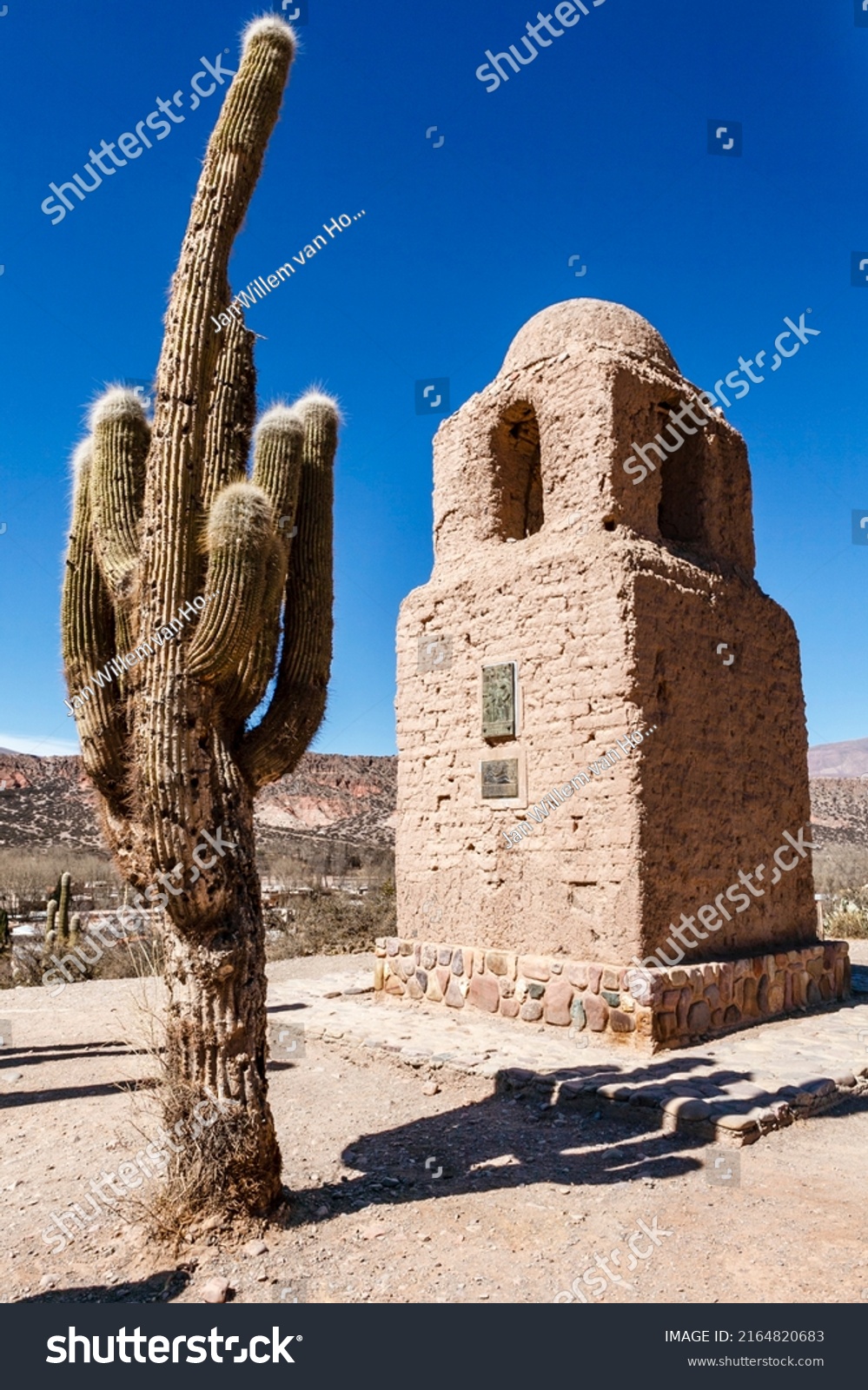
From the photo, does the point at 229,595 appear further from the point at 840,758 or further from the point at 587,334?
the point at 840,758

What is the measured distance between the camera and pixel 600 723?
7.00 meters

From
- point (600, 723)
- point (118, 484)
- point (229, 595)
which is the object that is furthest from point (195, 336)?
point (600, 723)

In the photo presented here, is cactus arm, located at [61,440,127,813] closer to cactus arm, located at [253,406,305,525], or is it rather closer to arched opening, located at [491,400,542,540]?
cactus arm, located at [253,406,305,525]

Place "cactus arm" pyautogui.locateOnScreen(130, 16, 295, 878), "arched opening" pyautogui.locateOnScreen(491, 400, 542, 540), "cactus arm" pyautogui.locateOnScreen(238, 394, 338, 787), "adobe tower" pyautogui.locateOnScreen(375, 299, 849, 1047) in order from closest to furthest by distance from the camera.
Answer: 1. "cactus arm" pyautogui.locateOnScreen(130, 16, 295, 878)
2. "cactus arm" pyautogui.locateOnScreen(238, 394, 338, 787)
3. "adobe tower" pyautogui.locateOnScreen(375, 299, 849, 1047)
4. "arched opening" pyautogui.locateOnScreen(491, 400, 542, 540)

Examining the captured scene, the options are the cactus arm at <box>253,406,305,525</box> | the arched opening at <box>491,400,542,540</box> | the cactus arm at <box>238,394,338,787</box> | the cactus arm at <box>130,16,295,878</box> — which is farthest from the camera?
the arched opening at <box>491,400,542,540</box>

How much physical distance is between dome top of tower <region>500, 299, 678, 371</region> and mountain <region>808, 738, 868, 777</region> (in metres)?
111

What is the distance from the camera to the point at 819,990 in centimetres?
825

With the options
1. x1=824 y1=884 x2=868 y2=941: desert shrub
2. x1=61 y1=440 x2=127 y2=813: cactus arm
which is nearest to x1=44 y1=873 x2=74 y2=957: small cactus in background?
x1=61 y1=440 x2=127 y2=813: cactus arm

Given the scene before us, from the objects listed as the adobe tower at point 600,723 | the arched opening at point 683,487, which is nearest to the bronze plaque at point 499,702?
the adobe tower at point 600,723

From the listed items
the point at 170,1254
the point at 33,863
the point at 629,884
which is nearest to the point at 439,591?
the point at 629,884

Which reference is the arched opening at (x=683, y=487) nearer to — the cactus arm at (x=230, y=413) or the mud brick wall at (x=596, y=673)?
the mud brick wall at (x=596, y=673)

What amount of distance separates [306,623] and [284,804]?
3543cm

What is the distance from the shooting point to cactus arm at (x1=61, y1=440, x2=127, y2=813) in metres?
4.49
